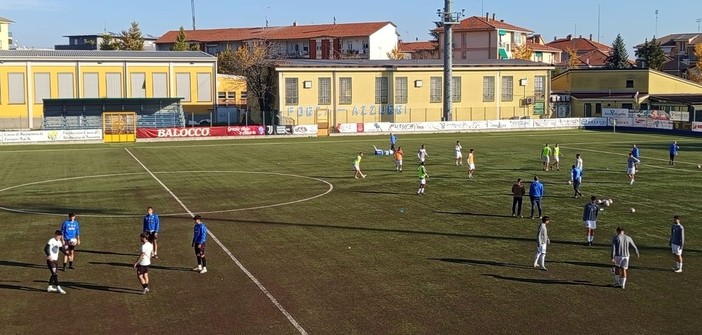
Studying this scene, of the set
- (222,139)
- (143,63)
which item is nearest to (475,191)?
(222,139)

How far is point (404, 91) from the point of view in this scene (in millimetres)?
91625

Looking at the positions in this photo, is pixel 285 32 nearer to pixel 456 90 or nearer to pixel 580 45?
pixel 456 90

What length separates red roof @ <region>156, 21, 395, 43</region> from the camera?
143m

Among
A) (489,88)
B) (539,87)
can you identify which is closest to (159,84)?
(489,88)

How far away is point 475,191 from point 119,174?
71.1ft

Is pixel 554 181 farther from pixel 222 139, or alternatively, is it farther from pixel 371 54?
pixel 371 54

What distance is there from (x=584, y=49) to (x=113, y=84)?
4696 inches

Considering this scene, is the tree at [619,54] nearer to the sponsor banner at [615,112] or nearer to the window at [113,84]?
the sponsor banner at [615,112]

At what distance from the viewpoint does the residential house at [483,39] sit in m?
136

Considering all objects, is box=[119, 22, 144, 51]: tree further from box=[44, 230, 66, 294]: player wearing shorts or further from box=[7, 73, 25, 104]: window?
box=[44, 230, 66, 294]: player wearing shorts

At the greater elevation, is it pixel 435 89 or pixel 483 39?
pixel 483 39

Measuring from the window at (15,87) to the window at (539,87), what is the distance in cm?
5996

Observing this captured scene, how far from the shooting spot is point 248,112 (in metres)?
96.8

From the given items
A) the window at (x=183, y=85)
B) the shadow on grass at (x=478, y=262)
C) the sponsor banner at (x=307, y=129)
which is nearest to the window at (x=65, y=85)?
the window at (x=183, y=85)
